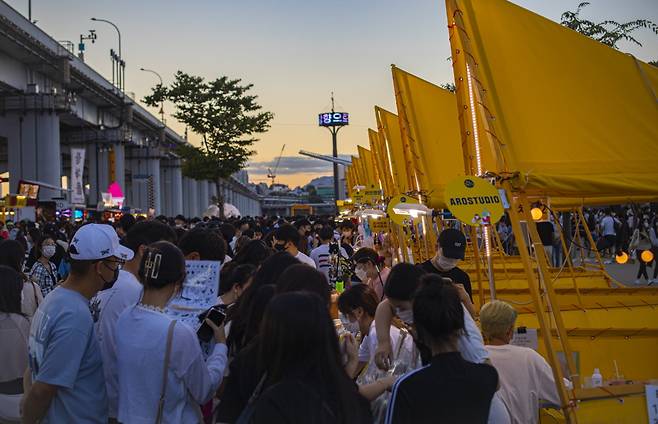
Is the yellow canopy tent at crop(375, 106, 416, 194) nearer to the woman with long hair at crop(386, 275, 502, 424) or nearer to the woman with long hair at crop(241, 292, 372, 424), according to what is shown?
the woman with long hair at crop(386, 275, 502, 424)

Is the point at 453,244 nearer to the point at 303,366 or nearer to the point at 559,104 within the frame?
the point at 559,104

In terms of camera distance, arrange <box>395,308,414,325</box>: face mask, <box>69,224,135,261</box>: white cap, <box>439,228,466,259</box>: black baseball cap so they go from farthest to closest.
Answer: <box>439,228,466,259</box>: black baseball cap < <box>395,308,414,325</box>: face mask < <box>69,224,135,261</box>: white cap

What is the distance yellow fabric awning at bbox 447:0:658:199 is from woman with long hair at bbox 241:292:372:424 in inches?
155

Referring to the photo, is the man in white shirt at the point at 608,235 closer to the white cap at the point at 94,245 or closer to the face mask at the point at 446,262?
the face mask at the point at 446,262

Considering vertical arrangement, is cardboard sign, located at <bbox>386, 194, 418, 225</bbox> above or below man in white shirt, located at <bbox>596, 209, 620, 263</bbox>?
above

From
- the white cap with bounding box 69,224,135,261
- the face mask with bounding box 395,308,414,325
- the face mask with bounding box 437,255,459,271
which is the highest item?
the white cap with bounding box 69,224,135,261

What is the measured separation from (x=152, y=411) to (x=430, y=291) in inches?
62.5

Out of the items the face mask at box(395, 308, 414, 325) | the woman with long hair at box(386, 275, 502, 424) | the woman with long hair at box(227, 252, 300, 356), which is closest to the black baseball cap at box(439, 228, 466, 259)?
the woman with long hair at box(227, 252, 300, 356)

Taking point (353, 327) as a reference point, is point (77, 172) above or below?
above

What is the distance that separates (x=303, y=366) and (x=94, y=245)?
192 cm

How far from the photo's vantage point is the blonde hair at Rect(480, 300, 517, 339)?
16.1 ft

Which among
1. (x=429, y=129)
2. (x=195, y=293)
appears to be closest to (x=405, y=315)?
(x=195, y=293)

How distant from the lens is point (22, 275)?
6766 millimetres

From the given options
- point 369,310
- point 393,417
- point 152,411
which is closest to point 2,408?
point 152,411
